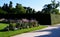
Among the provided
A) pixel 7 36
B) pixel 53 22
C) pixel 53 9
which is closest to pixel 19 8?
pixel 53 9

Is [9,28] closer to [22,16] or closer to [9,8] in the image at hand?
[22,16]

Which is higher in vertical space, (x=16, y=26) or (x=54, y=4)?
(x=54, y=4)

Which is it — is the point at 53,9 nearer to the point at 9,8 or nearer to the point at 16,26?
the point at 9,8

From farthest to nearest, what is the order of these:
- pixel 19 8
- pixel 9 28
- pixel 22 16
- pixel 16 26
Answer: pixel 19 8 → pixel 22 16 → pixel 16 26 → pixel 9 28

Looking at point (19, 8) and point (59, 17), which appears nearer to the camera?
point (59, 17)

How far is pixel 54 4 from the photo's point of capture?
210 feet

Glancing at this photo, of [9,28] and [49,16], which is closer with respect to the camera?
[9,28]

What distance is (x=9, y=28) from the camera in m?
17.6

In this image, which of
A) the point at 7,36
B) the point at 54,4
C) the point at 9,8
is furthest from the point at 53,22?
the point at 9,8

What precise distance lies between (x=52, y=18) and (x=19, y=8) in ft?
136

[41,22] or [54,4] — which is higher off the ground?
[54,4]

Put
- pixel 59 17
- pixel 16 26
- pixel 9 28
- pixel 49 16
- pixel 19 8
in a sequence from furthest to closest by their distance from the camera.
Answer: pixel 19 8 < pixel 59 17 < pixel 49 16 < pixel 16 26 < pixel 9 28

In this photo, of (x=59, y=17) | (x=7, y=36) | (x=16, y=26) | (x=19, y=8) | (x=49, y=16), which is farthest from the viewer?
(x=19, y=8)

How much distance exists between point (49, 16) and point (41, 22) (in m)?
2.58
